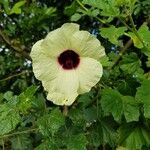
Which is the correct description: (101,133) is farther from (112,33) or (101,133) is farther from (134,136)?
(112,33)

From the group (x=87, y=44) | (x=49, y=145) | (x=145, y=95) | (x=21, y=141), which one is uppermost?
(x=87, y=44)

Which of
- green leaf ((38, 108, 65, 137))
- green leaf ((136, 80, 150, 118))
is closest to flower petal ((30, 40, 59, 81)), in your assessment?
green leaf ((38, 108, 65, 137))

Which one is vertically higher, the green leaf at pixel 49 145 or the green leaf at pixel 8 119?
the green leaf at pixel 8 119

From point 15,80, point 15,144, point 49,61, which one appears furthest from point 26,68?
point 49,61

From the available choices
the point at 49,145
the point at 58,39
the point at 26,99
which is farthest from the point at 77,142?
the point at 58,39

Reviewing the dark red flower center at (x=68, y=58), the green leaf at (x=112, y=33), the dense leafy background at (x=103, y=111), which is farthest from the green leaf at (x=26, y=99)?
the green leaf at (x=112, y=33)

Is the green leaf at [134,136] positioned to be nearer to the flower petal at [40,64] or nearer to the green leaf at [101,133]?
the green leaf at [101,133]

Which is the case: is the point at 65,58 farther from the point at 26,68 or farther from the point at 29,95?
the point at 26,68
